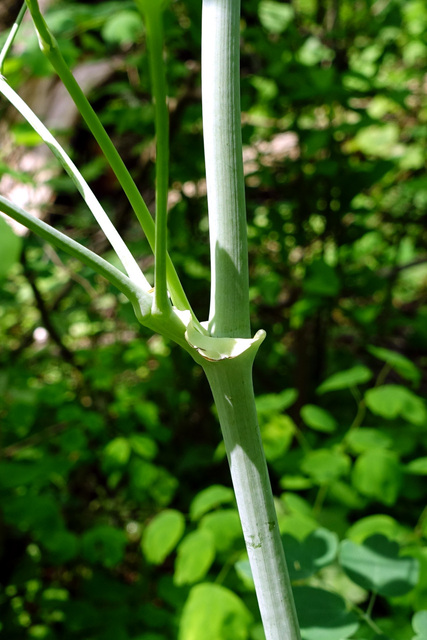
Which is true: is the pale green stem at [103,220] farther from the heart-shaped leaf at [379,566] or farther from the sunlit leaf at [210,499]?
the sunlit leaf at [210,499]

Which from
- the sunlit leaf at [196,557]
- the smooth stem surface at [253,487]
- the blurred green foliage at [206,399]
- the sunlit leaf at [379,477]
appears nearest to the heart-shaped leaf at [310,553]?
the blurred green foliage at [206,399]

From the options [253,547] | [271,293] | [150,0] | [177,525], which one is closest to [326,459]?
[177,525]

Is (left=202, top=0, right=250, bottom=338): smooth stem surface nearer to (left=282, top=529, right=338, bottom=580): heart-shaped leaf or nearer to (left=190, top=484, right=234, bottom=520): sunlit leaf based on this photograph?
(left=282, top=529, right=338, bottom=580): heart-shaped leaf

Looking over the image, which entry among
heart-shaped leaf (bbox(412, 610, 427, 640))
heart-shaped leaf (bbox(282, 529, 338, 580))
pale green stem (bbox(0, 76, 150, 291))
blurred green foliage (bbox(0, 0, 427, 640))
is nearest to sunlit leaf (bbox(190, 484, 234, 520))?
blurred green foliage (bbox(0, 0, 427, 640))

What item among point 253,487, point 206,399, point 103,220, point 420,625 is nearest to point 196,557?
point 420,625

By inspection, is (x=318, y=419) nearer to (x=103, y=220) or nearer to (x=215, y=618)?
(x=215, y=618)

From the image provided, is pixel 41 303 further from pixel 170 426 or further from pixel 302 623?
pixel 302 623
